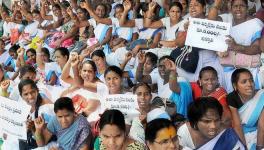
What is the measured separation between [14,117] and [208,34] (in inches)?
69.8

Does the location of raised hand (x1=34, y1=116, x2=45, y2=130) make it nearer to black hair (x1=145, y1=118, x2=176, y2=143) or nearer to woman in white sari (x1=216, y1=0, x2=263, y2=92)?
black hair (x1=145, y1=118, x2=176, y2=143)

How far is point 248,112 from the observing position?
305 cm

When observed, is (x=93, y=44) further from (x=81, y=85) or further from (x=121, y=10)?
(x=81, y=85)

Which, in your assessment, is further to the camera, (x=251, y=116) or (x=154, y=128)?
(x=251, y=116)

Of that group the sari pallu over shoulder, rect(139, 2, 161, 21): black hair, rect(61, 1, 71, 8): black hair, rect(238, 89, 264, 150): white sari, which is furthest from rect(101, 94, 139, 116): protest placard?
rect(61, 1, 71, 8): black hair

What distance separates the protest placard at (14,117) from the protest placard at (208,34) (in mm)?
1553

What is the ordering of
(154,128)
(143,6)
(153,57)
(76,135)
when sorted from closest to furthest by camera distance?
(154,128) → (76,135) → (153,57) → (143,6)

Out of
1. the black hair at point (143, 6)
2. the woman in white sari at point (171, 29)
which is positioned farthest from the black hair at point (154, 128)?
the black hair at point (143, 6)

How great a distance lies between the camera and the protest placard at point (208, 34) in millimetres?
3699

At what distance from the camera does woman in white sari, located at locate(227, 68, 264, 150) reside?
3.02 metres

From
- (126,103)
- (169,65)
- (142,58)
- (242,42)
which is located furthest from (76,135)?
(242,42)

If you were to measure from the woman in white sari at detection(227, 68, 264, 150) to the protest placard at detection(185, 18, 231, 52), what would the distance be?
0.63 meters

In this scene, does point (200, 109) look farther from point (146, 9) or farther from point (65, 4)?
point (65, 4)

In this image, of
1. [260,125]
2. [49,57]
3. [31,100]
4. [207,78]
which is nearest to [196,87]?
[207,78]
